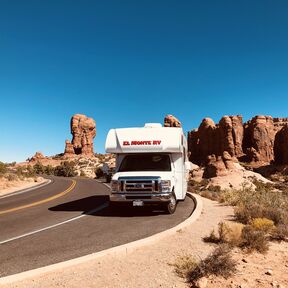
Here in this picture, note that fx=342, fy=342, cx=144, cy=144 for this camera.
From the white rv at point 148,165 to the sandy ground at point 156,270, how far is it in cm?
456

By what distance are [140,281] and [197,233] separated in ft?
12.9

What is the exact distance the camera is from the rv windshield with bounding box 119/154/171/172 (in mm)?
14109

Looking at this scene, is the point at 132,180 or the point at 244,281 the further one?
the point at 132,180

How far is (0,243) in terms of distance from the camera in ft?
28.5

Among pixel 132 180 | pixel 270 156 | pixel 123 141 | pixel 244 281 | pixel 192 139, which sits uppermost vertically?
pixel 192 139

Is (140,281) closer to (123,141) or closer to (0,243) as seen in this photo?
(0,243)

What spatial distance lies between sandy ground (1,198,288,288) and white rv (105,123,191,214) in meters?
4.56

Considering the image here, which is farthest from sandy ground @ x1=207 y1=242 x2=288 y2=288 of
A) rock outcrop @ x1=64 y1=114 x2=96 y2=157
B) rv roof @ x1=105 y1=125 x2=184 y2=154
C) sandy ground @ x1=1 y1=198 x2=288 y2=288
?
rock outcrop @ x1=64 y1=114 x2=96 y2=157

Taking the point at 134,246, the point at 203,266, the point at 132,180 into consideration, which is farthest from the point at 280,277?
the point at 132,180

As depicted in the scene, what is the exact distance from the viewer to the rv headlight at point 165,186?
1277cm

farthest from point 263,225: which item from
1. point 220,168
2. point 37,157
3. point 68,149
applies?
point 37,157

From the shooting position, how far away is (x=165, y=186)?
12.8 metres

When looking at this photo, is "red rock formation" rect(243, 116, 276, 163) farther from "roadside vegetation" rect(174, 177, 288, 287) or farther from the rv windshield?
"roadside vegetation" rect(174, 177, 288, 287)

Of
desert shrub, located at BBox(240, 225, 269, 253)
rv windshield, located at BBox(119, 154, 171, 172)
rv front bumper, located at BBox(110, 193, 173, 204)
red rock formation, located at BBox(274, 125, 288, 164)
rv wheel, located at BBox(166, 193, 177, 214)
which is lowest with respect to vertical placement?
desert shrub, located at BBox(240, 225, 269, 253)
